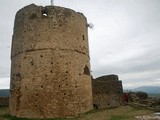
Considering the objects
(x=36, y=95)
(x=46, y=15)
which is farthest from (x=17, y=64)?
(x=46, y=15)

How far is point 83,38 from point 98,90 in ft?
16.8

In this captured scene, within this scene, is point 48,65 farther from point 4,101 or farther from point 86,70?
point 4,101

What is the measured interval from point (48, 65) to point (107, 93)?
286 inches

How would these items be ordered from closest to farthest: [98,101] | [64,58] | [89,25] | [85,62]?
1. [64,58]
2. [85,62]
3. [89,25]
4. [98,101]

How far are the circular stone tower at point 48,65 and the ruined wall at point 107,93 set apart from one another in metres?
3.28

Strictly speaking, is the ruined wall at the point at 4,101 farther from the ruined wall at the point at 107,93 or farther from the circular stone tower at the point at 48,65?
the ruined wall at the point at 107,93

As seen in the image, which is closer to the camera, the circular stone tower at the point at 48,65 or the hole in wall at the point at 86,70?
the circular stone tower at the point at 48,65

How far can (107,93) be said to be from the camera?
1848 cm

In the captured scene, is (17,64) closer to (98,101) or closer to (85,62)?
(85,62)

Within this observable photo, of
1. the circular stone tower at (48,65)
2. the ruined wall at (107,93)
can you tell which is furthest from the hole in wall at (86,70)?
the ruined wall at (107,93)

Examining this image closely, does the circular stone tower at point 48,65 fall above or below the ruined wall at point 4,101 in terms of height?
above

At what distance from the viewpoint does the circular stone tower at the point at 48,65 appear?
12.9 meters

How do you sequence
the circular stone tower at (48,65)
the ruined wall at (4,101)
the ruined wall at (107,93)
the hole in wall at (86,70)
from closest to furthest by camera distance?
1. the circular stone tower at (48,65)
2. the hole in wall at (86,70)
3. the ruined wall at (107,93)
4. the ruined wall at (4,101)

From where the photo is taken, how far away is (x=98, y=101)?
17953 millimetres
